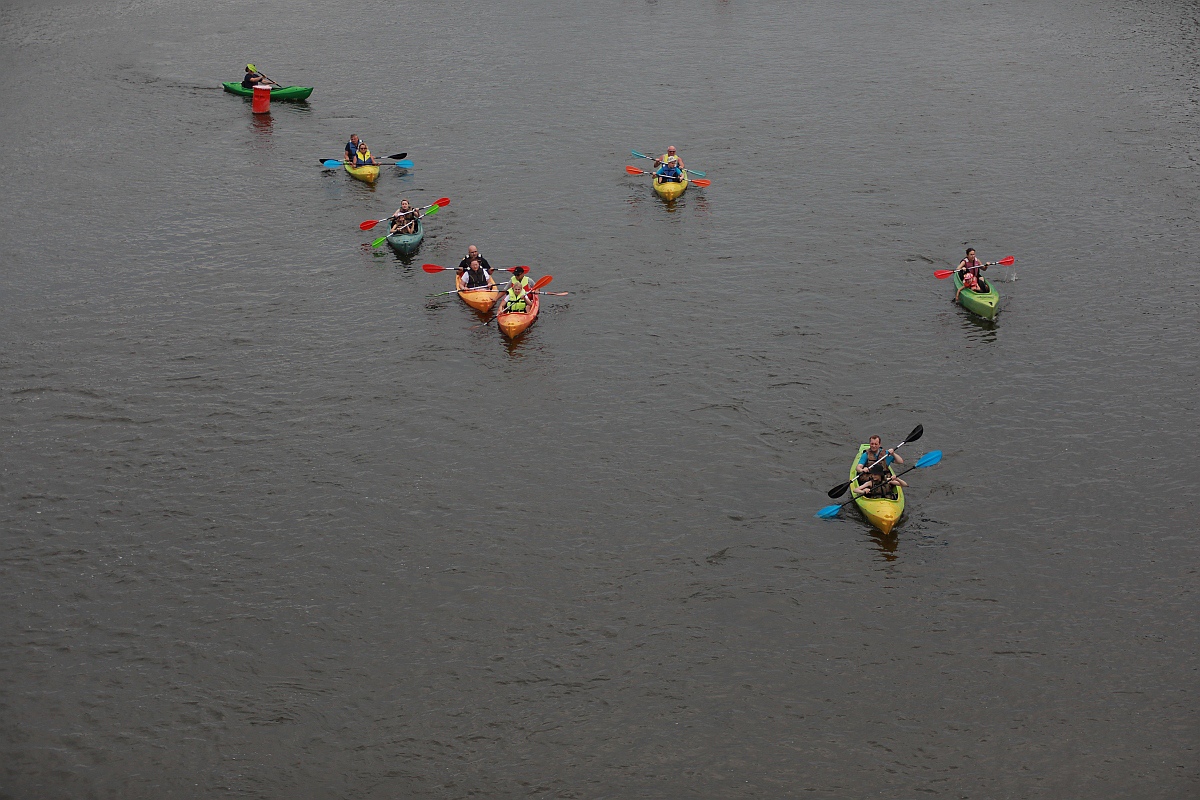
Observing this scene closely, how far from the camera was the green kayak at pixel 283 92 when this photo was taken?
59.6 m

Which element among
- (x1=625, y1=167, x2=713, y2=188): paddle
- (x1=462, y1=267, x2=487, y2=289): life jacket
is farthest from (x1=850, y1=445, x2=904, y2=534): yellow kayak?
(x1=625, y1=167, x2=713, y2=188): paddle

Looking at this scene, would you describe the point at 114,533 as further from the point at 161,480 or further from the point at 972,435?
the point at 972,435

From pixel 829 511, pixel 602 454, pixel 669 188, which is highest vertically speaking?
pixel 669 188

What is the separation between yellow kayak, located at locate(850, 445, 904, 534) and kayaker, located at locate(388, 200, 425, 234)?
73.6 ft

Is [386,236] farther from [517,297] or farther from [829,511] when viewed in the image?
[829,511]

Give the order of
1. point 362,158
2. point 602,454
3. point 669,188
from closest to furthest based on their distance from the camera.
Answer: point 602,454 → point 669,188 → point 362,158

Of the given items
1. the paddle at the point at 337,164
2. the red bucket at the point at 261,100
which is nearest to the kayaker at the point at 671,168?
the paddle at the point at 337,164

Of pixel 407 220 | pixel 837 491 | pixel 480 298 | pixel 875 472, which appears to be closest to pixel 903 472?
pixel 875 472

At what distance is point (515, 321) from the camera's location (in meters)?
37.1

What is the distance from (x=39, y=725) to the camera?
23328mm

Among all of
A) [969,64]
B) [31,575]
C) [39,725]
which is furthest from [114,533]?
[969,64]

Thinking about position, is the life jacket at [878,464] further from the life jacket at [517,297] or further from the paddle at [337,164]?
the paddle at [337,164]

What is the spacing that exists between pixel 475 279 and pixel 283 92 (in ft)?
88.9

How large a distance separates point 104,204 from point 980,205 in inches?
1495
